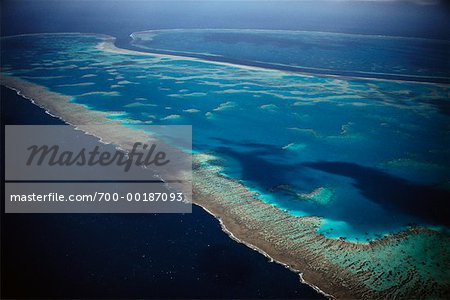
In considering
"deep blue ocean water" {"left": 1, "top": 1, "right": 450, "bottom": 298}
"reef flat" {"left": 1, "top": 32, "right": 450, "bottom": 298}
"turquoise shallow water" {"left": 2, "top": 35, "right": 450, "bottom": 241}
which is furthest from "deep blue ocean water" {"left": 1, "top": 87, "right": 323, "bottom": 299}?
"turquoise shallow water" {"left": 2, "top": 35, "right": 450, "bottom": 241}

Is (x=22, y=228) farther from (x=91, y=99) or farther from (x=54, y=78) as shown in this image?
(x=54, y=78)

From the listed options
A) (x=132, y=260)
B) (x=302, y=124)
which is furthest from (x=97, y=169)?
(x=302, y=124)

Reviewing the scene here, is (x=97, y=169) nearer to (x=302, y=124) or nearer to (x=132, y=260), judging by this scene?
(x=132, y=260)

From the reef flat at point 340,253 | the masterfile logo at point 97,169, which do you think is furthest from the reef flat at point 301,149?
the masterfile logo at point 97,169

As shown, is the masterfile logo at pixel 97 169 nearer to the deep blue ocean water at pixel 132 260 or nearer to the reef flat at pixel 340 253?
the deep blue ocean water at pixel 132 260

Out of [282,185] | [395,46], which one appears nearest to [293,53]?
[395,46]

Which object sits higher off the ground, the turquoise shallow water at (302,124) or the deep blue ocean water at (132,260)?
the turquoise shallow water at (302,124)
